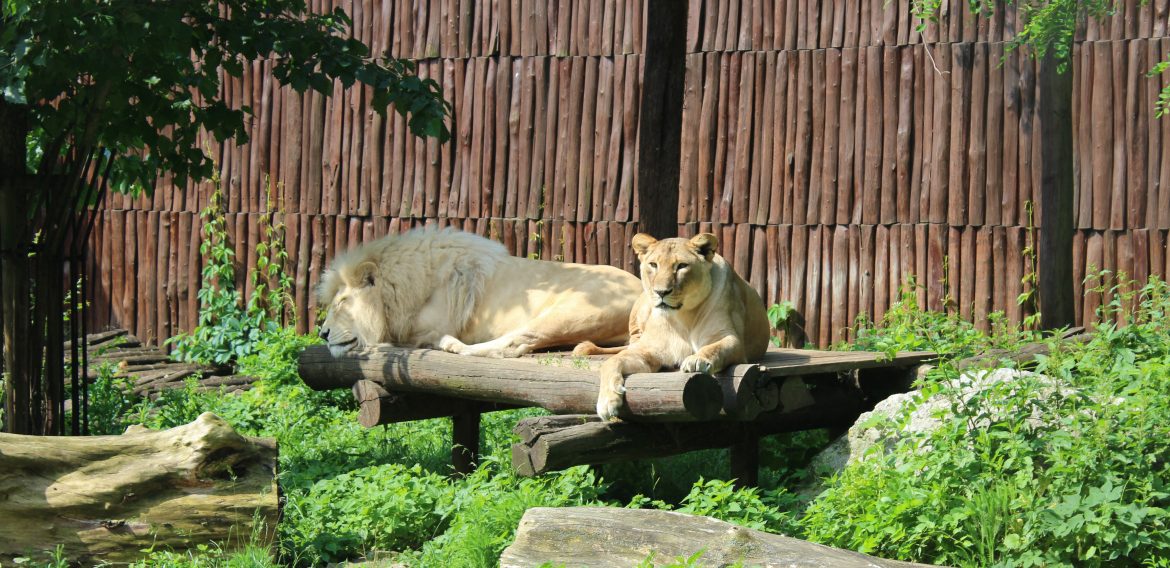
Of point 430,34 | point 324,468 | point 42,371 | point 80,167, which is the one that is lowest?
point 324,468

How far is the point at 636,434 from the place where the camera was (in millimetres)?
6137

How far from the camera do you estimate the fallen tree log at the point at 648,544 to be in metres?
4.63

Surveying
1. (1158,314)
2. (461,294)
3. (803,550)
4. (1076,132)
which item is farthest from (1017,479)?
(1076,132)

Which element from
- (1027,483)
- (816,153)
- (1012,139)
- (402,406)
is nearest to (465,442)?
(402,406)

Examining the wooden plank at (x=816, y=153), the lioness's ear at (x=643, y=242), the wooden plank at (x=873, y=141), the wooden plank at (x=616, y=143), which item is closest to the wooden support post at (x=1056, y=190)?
the wooden plank at (x=873, y=141)

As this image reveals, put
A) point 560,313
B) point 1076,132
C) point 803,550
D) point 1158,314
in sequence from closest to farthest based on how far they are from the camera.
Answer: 1. point 803,550
2. point 1158,314
3. point 560,313
4. point 1076,132

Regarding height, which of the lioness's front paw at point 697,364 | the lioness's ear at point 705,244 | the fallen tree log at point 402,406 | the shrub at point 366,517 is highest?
the lioness's ear at point 705,244

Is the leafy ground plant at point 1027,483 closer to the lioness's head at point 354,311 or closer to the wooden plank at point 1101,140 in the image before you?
the lioness's head at point 354,311

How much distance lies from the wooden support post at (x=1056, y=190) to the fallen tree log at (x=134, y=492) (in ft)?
19.2

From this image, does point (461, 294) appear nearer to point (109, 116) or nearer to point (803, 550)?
point (109, 116)

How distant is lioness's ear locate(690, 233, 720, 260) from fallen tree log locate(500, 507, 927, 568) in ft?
5.18

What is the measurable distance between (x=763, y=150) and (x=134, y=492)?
622 cm

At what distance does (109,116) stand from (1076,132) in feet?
21.9

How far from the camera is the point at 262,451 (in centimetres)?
579
